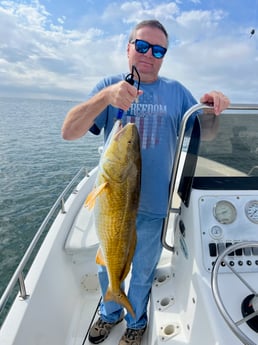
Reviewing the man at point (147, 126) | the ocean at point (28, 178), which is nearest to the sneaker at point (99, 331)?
the man at point (147, 126)

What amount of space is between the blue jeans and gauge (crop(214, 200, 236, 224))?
453mm

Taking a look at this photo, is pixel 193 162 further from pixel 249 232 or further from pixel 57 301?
pixel 57 301

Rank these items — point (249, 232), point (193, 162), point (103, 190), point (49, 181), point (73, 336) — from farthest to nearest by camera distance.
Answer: point (49, 181), point (73, 336), point (193, 162), point (249, 232), point (103, 190)

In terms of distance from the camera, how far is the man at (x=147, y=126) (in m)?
1.71

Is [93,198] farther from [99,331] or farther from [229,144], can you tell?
[99,331]

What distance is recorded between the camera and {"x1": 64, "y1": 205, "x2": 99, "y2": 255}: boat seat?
296 centimetres

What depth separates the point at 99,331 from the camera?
2.28 m

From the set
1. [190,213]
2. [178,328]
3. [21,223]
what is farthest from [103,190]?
[21,223]

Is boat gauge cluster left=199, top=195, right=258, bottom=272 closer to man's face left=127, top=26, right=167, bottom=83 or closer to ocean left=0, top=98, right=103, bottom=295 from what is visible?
man's face left=127, top=26, right=167, bottom=83

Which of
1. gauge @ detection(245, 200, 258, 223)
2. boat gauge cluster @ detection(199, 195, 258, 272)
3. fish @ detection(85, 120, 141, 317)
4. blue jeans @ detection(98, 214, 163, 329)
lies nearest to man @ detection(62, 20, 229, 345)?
blue jeans @ detection(98, 214, 163, 329)

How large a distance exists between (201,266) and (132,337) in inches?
38.4

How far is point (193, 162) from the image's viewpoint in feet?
6.24

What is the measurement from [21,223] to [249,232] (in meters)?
5.31

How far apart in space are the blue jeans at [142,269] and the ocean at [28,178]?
248 centimetres
